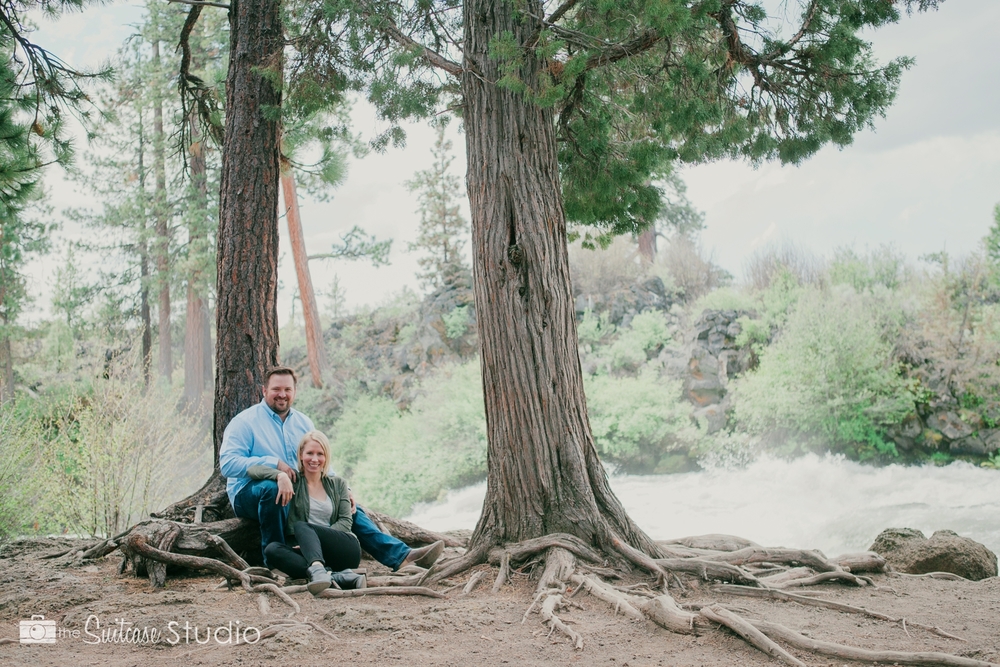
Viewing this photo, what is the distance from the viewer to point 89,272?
14.4 meters

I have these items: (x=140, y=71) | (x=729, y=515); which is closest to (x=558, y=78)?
(x=729, y=515)

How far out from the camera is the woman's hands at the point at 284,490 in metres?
3.32

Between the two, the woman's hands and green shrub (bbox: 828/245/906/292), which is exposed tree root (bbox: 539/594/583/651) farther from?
green shrub (bbox: 828/245/906/292)

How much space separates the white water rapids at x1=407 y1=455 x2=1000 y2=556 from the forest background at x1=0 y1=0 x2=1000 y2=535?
1.24ft

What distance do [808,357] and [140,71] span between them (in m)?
12.3

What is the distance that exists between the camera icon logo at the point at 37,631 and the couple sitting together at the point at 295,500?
0.90m

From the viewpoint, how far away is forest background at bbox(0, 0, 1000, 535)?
Answer: 7051 mm

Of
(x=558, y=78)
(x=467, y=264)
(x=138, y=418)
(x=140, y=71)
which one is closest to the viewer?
(x=558, y=78)

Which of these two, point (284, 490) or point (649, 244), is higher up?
point (649, 244)

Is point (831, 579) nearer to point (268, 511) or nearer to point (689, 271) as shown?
point (268, 511)

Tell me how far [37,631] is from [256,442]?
49.1 inches

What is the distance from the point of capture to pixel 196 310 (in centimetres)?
1416

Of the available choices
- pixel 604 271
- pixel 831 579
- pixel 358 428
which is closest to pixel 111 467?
pixel 831 579

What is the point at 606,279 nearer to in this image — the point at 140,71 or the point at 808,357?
the point at 808,357
